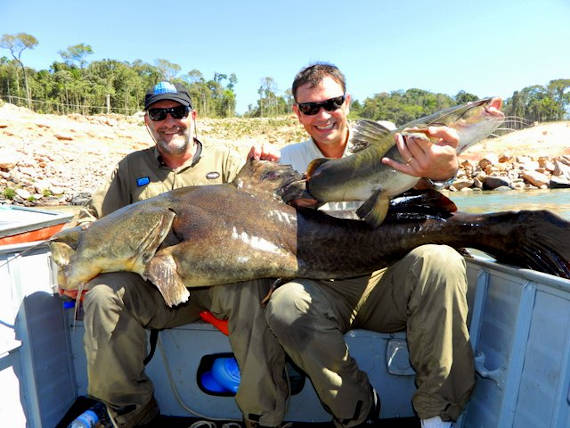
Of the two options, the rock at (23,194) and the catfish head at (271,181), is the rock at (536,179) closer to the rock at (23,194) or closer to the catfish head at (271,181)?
the rock at (23,194)

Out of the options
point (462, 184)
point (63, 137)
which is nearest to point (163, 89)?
point (462, 184)

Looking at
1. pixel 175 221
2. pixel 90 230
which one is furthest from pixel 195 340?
pixel 90 230

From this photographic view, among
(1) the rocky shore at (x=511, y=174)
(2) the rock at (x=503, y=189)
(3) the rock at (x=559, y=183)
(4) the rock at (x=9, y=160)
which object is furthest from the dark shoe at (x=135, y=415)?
(3) the rock at (x=559, y=183)

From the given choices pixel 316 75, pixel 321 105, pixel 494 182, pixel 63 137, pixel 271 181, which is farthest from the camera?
pixel 63 137

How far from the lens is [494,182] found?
86.0 ft

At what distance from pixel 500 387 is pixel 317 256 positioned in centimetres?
123

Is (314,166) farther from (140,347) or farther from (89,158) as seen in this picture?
(89,158)

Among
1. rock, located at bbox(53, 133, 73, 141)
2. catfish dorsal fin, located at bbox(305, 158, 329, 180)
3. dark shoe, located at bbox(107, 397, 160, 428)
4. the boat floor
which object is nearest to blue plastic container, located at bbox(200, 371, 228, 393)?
the boat floor

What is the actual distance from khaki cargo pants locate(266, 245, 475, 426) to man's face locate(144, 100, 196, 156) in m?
1.81

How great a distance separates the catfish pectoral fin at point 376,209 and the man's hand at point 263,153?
92 centimetres

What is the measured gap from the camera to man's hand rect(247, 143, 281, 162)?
3.42 meters

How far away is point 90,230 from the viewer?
317 centimetres

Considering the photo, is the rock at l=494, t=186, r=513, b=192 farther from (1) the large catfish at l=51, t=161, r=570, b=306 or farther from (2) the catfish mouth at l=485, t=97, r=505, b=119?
(2) the catfish mouth at l=485, t=97, r=505, b=119

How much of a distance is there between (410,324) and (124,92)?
206 ft
